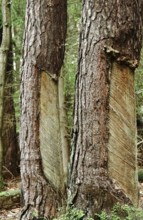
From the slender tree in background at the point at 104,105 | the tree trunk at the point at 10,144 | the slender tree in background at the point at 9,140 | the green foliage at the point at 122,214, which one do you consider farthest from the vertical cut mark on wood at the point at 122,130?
the tree trunk at the point at 10,144

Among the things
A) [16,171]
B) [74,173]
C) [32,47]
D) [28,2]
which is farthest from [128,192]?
[16,171]

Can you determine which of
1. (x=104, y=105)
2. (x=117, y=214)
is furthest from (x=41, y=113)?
(x=117, y=214)

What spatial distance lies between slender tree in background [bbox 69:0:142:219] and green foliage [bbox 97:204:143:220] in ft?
0.29

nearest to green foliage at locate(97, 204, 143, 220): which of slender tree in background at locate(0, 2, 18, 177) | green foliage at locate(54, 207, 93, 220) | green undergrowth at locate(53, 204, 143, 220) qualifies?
green undergrowth at locate(53, 204, 143, 220)

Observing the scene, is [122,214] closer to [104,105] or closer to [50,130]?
[104,105]

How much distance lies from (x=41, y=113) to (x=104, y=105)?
1424mm

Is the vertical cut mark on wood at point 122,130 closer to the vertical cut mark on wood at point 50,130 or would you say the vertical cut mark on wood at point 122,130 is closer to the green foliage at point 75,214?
the green foliage at point 75,214

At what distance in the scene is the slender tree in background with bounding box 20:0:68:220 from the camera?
548 centimetres

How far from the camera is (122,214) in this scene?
419cm

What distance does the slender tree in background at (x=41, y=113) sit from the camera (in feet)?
18.0

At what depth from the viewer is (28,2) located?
5.66 meters

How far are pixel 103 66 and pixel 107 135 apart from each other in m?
0.69

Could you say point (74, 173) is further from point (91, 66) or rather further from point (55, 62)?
point (55, 62)

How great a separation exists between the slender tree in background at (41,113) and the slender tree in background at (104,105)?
114cm
